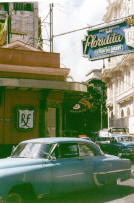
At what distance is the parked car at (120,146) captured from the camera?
18745 millimetres

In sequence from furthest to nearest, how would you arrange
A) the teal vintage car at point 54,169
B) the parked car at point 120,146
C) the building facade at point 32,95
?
the parked car at point 120,146 → the building facade at point 32,95 → the teal vintage car at point 54,169

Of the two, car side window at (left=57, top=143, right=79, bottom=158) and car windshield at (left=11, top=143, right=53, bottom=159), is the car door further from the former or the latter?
car windshield at (left=11, top=143, right=53, bottom=159)

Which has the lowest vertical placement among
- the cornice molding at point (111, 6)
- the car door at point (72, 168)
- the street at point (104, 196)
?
the street at point (104, 196)

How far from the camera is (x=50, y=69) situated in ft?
58.1

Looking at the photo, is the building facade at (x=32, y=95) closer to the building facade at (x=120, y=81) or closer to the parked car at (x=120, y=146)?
the parked car at (x=120, y=146)

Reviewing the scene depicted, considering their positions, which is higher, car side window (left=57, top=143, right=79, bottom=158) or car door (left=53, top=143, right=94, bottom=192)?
car side window (left=57, top=143, right=79, bottom=158)

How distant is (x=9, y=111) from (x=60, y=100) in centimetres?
314

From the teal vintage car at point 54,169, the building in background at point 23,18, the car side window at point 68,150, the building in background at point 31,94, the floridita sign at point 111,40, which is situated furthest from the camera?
the building in background at point 23,18

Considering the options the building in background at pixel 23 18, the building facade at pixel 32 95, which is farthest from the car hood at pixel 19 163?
the building in background at pixel 23 18

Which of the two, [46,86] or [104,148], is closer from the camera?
[46,86]

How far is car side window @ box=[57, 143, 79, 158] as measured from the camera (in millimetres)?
7430

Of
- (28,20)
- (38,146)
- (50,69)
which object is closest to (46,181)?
(38,146)

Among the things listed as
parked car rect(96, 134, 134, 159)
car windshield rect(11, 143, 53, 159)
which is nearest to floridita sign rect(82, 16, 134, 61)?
parked car rect(96, 134, 134, 159)

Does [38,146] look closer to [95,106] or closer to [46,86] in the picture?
[46,86]
